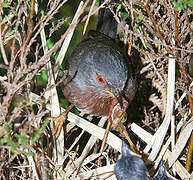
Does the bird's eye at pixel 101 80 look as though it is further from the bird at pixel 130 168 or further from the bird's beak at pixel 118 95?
the bird at pixel 130 168

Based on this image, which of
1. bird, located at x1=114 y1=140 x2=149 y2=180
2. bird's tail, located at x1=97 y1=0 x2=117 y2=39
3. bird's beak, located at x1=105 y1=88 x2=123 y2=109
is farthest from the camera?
bird's tail, located at x1=97 y1=0 x2=117 y2=39

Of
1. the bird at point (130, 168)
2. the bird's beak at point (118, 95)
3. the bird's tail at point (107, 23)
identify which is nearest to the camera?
the bird at point (130, 168)

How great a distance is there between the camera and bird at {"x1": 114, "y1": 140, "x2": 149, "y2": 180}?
168 cm

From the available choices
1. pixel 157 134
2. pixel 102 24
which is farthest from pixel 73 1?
pixel 157 134

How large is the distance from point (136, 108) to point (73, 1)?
1.46 m

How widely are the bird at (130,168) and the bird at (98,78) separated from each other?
56 centimetres

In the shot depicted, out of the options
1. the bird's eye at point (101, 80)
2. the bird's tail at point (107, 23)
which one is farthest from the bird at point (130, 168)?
the bird's tail at point (107, 23)

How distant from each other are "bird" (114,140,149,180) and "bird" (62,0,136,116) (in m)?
0.56

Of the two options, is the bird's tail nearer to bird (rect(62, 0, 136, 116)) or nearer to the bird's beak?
bird (rect(62, 0, 136, 116))

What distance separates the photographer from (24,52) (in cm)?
168

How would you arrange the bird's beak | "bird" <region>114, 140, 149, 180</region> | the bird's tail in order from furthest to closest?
1. the bird's tail
2. the bird's beak
3. "bird" <region>114, 140, 149, 180</region>

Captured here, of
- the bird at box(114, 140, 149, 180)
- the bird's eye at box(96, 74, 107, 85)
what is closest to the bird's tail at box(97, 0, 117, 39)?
the bird's eye at box(96, 74, 107, 85)

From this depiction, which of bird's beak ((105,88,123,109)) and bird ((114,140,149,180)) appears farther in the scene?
bird's beak ((105,88,123,109))

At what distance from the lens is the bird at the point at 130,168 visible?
5.52 feet
